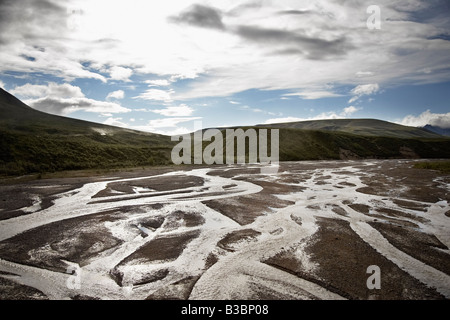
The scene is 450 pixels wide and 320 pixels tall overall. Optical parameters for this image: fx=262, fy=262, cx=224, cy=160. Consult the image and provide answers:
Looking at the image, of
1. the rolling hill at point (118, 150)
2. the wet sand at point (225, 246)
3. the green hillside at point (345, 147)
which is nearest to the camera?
the wet sand at point (225, 246)

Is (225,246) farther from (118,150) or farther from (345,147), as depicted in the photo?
(345,147)

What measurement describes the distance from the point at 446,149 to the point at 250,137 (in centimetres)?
8064

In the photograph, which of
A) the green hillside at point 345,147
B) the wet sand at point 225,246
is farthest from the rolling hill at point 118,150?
the wet sand at point 225,246

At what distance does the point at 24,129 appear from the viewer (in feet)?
322

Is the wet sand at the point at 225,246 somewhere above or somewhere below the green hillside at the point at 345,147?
below

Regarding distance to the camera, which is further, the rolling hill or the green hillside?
the green hillside

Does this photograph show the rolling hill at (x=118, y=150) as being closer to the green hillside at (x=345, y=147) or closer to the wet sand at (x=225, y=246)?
the green hillside at (x=345, y=147)

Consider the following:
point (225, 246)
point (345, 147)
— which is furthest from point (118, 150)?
point (345, 147)

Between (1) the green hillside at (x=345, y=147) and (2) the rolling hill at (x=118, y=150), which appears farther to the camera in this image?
(1) the green hillside at (x=345, y=147)

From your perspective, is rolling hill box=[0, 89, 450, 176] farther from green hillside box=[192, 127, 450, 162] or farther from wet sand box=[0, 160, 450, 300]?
wet sand box=[0, 160, 450, 300]

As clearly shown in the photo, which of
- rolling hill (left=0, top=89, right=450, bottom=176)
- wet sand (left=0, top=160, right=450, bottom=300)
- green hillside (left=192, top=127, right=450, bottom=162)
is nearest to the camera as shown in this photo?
wet sand (left=0, top=160, right=450, bottom=300)

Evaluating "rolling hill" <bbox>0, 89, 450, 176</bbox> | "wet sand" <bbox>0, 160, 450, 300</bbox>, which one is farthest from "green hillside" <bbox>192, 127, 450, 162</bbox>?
Result: "wet sand" <bbox>0, 160, 450, 300</bbox>

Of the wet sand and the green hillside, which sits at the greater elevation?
the green hillside
